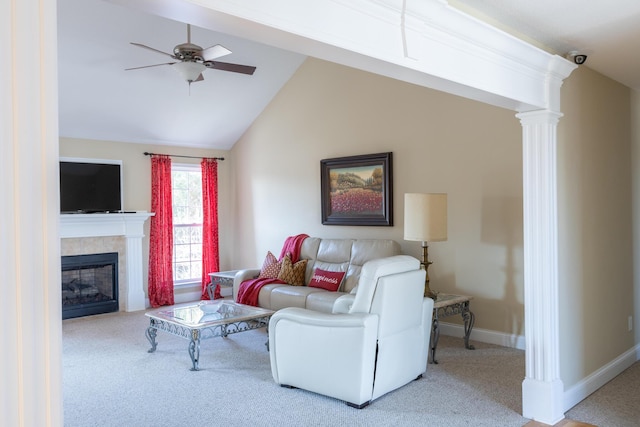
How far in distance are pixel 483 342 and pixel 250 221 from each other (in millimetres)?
3954

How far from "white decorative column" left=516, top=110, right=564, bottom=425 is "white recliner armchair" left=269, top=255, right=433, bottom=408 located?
85cm

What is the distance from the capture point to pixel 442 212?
193 inches

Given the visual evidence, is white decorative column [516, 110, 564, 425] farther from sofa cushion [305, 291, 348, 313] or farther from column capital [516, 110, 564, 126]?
sofa cushion [305, 291, 348, 313]

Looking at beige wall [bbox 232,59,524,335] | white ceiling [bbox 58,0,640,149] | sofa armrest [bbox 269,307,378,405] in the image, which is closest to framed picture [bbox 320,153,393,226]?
beige wall [bbox 232,59,524,335]

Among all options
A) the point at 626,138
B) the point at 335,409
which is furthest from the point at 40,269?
the point at 626,138

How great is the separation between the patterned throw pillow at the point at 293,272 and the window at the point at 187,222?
7.13ft

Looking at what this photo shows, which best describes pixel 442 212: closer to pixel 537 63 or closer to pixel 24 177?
pixel 537 63

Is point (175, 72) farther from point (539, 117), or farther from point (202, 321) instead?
point (539, 117)

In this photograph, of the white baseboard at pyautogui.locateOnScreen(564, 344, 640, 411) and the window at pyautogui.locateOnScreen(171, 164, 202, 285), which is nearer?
the white baseboard at pyautogui.locateOnScreen(564, 344, 640, 411)

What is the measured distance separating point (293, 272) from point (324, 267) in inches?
14.5

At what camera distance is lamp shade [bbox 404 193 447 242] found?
483 centimetres

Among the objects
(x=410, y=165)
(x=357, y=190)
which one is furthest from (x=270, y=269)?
(x=410, y=165)

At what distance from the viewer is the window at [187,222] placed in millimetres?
8016

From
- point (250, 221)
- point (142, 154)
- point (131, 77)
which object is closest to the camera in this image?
point (131, 77)
